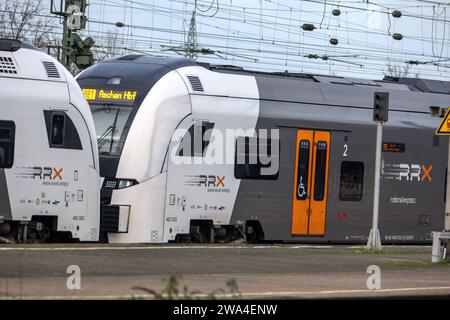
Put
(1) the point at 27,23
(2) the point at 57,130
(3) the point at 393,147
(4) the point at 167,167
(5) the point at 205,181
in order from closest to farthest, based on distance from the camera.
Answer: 1. (2) the point at 57,130
2. (4) the point at 167,167
3. (5) the point at 205,181
4. (3) the point at 393,147
5. (1) the point at 27,23

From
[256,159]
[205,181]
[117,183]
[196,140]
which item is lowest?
[117,183]

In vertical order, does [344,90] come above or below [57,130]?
above

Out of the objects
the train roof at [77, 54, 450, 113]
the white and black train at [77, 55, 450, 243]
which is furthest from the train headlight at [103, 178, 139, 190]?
the train roof at [77, 54, 450, 113]

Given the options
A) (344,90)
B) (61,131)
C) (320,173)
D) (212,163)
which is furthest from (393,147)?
(61,131)

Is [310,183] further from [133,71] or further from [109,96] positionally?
[109,96]

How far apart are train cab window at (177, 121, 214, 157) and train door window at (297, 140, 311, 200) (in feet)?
8.16

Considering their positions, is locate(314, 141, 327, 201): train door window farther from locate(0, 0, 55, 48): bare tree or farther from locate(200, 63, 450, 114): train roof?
locate(0, 0, 55, 48): bare tree

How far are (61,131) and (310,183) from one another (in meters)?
6.41

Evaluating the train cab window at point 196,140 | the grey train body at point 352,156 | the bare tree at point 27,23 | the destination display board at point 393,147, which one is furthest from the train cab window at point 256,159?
the bare tree at point 27,23

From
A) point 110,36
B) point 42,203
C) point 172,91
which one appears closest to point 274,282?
point 42,203

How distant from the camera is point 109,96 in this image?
22.2 m

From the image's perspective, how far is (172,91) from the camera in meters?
21.7

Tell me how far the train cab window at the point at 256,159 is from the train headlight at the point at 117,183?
260cm

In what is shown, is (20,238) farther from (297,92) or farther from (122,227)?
(297,92)
